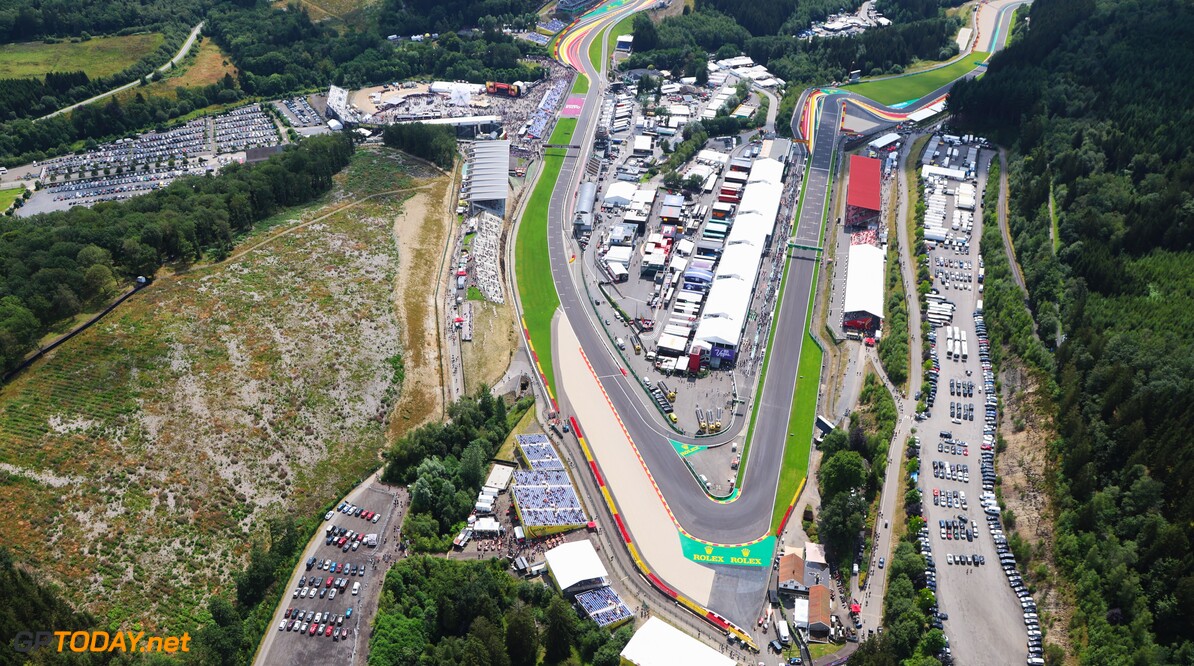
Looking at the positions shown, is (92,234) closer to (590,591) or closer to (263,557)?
(263,557)

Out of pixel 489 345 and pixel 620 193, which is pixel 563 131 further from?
pixel 489 345

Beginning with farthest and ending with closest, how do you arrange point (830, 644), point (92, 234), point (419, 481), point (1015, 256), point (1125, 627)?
1. point (1015, 256)
2. point (92, 234)
3. point (419, 481)
4. point (830, 644)
5. point (1125, 627)

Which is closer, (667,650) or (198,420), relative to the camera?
(667,650)

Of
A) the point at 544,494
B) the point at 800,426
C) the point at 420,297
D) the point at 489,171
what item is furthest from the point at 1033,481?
the point at 489,171

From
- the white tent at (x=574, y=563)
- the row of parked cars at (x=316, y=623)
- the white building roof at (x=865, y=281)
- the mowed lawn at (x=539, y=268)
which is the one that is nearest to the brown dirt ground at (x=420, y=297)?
the mowed lawn at (x=539, y=268)

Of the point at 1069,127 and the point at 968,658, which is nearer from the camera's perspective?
the point at 968,658

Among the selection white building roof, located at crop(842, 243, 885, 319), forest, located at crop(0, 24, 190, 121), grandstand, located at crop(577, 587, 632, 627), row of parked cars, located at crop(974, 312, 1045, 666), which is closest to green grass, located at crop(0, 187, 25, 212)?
forest, located at crop(0, 24, 190, 121)

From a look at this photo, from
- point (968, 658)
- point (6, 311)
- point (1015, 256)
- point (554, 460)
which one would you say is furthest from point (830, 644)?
point (6, 311)
